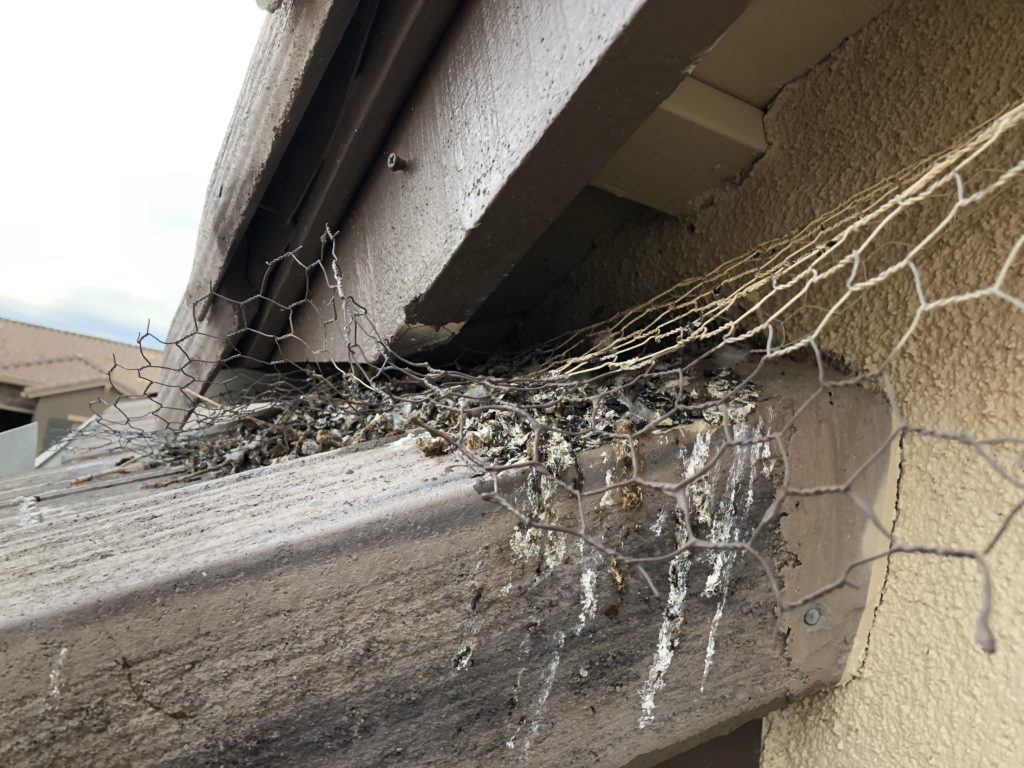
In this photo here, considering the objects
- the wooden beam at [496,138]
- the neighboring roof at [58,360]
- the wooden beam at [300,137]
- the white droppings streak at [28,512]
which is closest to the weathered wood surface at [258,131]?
the wooden beam at [300,137]

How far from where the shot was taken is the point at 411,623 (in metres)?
0.62

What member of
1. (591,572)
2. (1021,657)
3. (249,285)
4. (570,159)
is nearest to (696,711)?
(591,572)

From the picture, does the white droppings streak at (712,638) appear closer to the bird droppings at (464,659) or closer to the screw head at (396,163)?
the bird droppings at (464,659)

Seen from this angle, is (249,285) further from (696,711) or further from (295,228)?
(696,711)

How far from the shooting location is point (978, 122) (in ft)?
2.36

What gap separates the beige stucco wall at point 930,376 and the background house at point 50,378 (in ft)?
15.4

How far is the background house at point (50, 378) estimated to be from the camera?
470 cm

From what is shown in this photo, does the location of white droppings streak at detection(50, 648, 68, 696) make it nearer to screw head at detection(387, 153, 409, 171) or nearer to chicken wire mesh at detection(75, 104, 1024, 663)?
chicken wire mesh at detection(75, 104, 1024, 663)

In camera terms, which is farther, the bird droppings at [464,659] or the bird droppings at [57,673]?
the bird droppings at [464,659]

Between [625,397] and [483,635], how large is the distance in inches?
13.8

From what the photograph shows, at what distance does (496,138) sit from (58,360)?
5.97 meters

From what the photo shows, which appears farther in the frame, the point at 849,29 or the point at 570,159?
the point at 849,29

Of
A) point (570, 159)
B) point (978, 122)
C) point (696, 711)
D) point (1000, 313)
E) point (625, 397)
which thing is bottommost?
point (696, 711)

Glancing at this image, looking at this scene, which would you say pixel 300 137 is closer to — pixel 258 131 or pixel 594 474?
pixel 258 131
